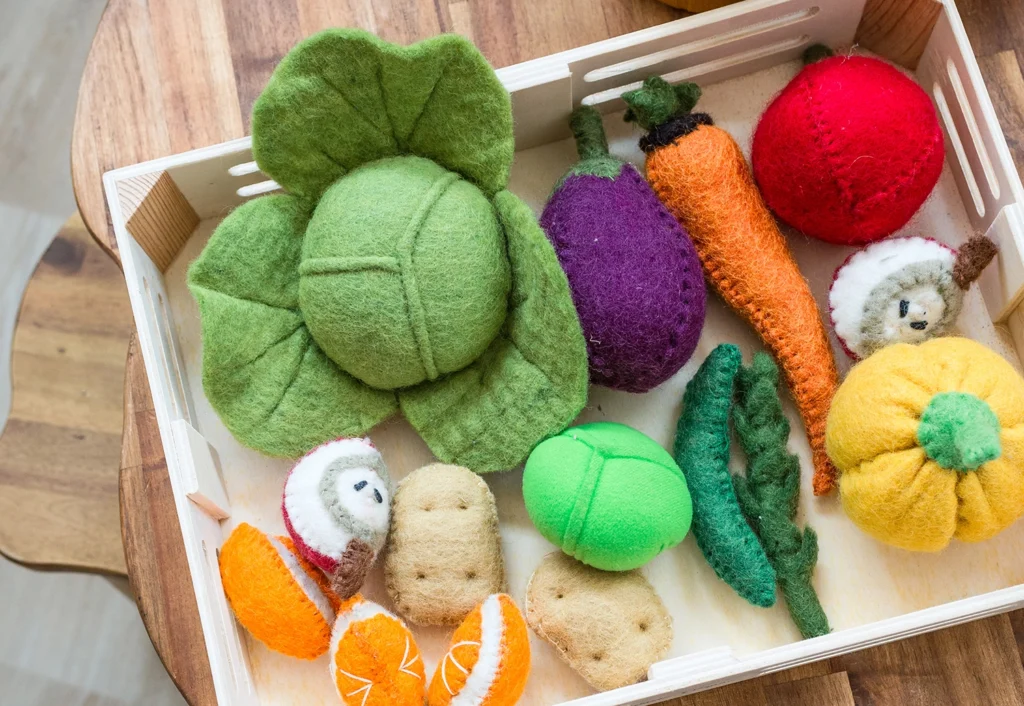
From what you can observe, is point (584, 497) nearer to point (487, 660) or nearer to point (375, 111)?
point (487, 660)


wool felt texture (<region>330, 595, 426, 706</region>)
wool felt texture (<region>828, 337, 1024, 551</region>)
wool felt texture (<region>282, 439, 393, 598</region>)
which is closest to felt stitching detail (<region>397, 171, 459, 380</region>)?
wool felt texture (<region>282, 439, 393, 598</region>)

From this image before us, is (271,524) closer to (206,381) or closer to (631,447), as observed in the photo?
(206,381)

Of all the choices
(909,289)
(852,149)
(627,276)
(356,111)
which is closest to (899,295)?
(909,289)

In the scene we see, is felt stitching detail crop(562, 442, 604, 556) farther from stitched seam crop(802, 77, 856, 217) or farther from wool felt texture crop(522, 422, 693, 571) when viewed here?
stitched seam crop(802, 77, 856, 217)

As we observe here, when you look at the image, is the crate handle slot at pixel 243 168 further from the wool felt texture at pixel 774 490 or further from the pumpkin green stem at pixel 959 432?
the pumpkin green stem at pixel 959 432

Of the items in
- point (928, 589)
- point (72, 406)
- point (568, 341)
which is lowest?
point (928, 589)

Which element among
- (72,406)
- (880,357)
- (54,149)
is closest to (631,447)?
(880,357)
